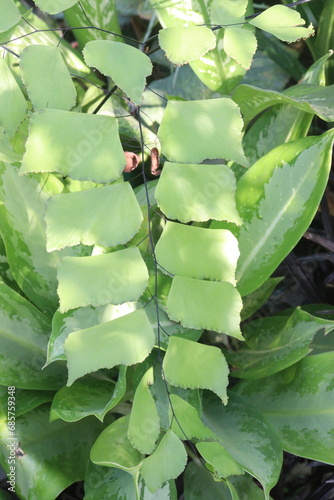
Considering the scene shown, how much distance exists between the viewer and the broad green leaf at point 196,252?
48 centimetres

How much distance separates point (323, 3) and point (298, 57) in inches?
3.7

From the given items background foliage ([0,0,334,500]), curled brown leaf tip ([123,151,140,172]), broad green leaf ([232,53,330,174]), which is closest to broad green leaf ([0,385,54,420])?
background foliage ([0,0,334,500])

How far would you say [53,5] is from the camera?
0.47 metres

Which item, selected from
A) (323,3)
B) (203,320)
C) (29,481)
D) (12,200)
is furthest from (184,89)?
(29,481)

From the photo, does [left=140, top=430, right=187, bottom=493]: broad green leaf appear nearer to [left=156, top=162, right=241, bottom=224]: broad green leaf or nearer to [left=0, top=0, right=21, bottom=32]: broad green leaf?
[left=156, top=162, right=241, bottom=224]: broad green leaf

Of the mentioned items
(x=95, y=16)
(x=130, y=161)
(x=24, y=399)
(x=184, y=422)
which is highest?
(x=95, y=16)

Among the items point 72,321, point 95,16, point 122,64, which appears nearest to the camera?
point 122,64

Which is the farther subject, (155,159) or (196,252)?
(155,159)

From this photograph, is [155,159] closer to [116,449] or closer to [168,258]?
[168,258]

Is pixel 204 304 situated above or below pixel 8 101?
below

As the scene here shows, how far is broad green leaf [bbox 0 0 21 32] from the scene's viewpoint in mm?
484

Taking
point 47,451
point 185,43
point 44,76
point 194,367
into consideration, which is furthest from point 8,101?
point 47,451

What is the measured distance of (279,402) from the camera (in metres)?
0.67

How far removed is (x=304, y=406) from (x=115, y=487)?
24 cm
